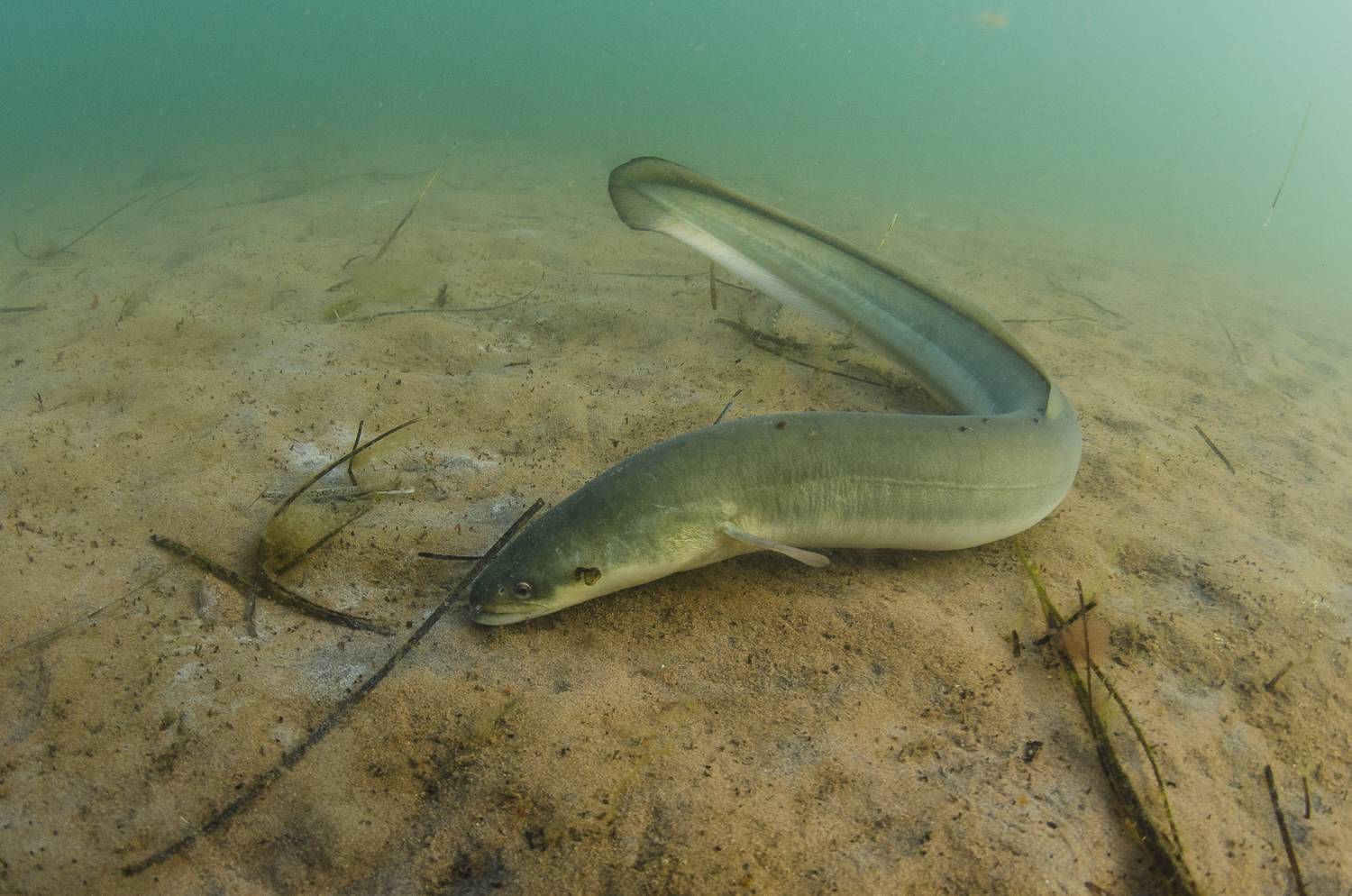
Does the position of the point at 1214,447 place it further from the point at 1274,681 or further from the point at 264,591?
the point at 264,591

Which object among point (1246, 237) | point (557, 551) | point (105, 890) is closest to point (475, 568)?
point (557, 551)

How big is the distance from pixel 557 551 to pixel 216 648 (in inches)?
41.6

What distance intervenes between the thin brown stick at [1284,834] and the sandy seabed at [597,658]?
2cm

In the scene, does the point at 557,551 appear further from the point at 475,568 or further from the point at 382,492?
the point at 382,492

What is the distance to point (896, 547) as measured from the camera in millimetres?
2498

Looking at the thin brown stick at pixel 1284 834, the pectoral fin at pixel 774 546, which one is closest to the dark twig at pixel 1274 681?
the thin brown stick at pixel 1284 834

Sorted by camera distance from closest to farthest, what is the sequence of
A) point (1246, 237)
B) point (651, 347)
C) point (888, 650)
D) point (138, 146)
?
1. point (888, 650)
2. point (651, 347)
3. point (1246, 237)
4. point (138, 146)

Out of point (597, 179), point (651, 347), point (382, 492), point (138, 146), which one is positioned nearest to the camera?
point (382, 492)

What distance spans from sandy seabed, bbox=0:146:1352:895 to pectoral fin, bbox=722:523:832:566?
27cm

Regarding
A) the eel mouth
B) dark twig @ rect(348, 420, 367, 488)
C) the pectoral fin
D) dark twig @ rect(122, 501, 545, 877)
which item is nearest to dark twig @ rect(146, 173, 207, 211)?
dark twig @ rect(348, 420, 367, 488)

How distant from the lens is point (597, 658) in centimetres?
210

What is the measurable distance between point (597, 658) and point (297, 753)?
2.68 feet

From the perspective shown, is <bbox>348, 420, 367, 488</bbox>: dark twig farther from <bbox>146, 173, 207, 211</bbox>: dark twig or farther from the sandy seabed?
<bbox>146, 173, 207, 211</bbox>: dark twig

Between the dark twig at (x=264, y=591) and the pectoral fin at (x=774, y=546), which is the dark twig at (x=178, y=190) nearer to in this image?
the dark twig at (x=264, y=591)
